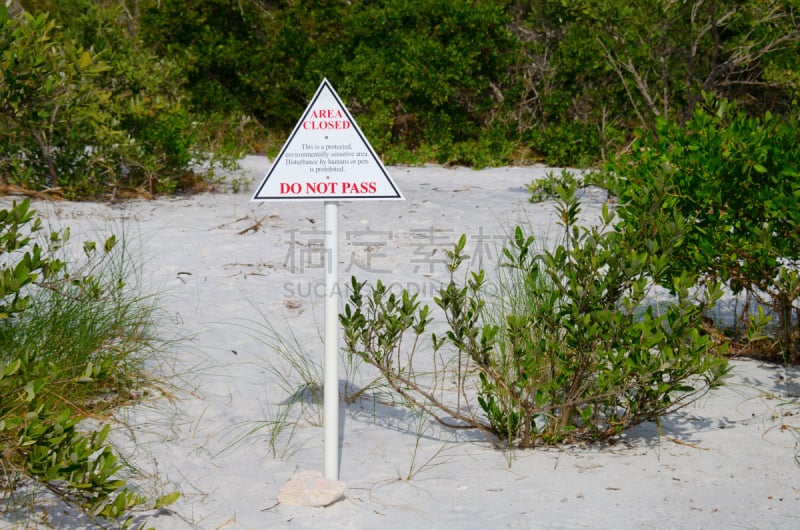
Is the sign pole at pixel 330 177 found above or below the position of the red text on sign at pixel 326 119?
below

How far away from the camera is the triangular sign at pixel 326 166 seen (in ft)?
9.95

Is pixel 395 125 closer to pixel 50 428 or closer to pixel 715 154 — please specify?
pixel 715 154

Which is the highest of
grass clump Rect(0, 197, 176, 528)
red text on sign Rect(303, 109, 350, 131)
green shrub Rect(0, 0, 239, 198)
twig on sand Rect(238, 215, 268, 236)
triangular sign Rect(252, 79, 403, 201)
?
green shrub Rect(0, 0, 239, 198)

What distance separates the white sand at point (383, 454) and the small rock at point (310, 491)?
0.04 meters

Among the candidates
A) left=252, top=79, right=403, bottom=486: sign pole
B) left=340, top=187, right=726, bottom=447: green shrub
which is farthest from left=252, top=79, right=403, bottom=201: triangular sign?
left=340, top=187, right=726, bottom=447: green shrub

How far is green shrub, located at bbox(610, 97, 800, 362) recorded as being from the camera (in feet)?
12.8

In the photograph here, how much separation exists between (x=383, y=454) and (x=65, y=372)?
56.8 inches

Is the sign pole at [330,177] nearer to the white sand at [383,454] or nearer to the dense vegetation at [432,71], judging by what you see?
the white sand at [383,454]

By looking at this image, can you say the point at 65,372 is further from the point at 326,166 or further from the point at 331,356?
the point at 326,166

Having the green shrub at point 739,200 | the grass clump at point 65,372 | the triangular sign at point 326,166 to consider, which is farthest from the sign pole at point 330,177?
the green shrub at point 739,200

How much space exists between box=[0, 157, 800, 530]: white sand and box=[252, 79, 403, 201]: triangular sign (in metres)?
1.14

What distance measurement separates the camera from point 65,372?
11.4 feet

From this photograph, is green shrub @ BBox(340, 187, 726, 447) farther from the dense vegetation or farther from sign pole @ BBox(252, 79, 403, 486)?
the dense vegetation

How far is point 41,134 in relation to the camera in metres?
7.10
